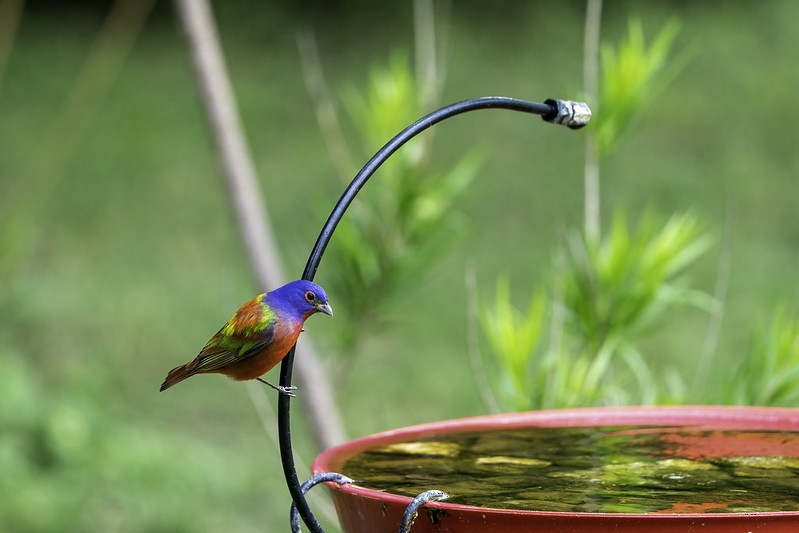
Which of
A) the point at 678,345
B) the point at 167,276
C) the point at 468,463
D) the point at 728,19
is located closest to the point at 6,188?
the point at 167,276

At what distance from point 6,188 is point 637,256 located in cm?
402

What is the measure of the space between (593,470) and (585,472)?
0.8 inches

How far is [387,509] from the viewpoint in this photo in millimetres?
1092

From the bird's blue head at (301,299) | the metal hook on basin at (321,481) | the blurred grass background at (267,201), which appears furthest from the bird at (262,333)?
the blurred grass background at (267,201)

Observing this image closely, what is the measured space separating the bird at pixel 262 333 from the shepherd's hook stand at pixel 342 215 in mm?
22

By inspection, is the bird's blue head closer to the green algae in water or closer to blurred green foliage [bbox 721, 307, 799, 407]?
the green algae in water

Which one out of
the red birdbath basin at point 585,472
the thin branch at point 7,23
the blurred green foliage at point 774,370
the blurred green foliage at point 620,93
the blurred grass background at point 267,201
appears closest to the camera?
the red birdbath basin at point 585,472

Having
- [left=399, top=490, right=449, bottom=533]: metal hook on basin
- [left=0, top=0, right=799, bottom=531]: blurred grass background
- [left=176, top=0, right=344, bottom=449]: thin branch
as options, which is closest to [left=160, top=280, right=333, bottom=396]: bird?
[left=399, top=490, right=449, bottom=533]: metal hook on basin

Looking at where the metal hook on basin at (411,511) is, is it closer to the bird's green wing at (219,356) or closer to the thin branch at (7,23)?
the bird's green wing at (219,356)

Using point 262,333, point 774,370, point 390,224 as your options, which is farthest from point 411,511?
point 390,224

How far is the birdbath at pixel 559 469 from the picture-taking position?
102 cm

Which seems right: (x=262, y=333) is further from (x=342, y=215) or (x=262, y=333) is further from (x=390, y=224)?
(x=390, y=224)

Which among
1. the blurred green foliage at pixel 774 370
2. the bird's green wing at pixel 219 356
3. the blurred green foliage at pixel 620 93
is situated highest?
the blurred green foliage at pixel 620 93

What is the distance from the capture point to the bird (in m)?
1.14
